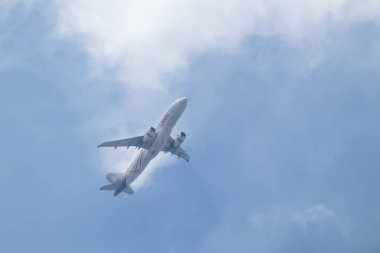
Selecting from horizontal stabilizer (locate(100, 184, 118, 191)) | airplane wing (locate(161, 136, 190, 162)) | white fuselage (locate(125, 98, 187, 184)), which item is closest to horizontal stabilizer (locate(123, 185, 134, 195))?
horizontal stabilizer (locate(100, 184, 118, 191))

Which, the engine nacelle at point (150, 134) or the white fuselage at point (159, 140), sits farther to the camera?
the engine nacelle at point (150, 134)

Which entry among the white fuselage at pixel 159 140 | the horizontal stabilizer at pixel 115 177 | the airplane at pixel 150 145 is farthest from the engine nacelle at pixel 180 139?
the horizontal stabilizer at pixel 115 177

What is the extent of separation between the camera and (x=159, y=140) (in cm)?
13288

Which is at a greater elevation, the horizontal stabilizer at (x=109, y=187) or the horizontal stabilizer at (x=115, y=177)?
the horizontal stabilizer at (x=115, y=177)

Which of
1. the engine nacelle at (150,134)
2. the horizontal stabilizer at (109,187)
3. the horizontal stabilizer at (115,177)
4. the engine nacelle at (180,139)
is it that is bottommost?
the horizontal stabilizer at (109,187)

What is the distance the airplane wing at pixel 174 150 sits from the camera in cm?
14291

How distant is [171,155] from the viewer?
146875 millimetres

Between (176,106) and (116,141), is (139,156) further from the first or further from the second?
(176,106)

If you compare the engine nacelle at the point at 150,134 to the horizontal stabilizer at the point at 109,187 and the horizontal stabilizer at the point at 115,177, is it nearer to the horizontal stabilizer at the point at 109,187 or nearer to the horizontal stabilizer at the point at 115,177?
the horizontal stabilizer at the point at 115,177

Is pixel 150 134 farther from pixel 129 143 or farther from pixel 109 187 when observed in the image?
pixel 109 187

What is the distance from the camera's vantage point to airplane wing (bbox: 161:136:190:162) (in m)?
143

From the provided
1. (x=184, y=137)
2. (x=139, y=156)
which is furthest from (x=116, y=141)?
(x=184, y=137)

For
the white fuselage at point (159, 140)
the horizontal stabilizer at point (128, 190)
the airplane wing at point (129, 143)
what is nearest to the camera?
the white fuselage at point (159, 140)

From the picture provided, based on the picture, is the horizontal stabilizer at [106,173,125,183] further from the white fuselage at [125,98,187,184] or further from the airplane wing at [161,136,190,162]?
the airplane wing at [161,136,190,162]
